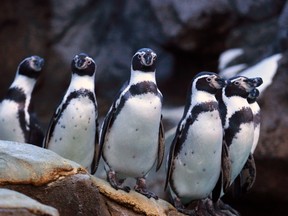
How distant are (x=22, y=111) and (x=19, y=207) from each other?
235cm

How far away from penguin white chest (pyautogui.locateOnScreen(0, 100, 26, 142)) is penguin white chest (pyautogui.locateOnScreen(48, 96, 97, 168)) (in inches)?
22.6

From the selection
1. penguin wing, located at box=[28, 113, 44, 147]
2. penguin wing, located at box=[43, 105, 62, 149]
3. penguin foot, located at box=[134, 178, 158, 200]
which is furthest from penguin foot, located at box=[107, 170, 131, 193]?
penguin wing, located at box=[28, 113, 44, 147]

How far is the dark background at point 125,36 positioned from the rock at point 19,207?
490 cm

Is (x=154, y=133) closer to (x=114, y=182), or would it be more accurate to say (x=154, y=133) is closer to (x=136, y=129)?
(x=136, y=129)

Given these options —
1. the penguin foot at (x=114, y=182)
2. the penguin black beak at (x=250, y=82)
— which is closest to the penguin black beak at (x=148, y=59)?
the penguin foot at (x=114, y=182)

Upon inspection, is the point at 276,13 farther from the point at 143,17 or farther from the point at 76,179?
the point at 76,179

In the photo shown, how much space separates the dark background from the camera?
8.09 meters

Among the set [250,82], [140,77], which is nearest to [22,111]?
[140,77]

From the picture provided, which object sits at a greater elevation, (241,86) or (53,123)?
(241,86)

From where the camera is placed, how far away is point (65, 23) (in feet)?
28.6

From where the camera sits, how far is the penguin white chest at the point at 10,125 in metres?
5.16

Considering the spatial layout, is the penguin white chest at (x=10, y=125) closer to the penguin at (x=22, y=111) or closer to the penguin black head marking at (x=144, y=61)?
the penguin at (x=22, y=111)

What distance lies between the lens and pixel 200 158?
4277 mm

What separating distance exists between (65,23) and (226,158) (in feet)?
15.2
